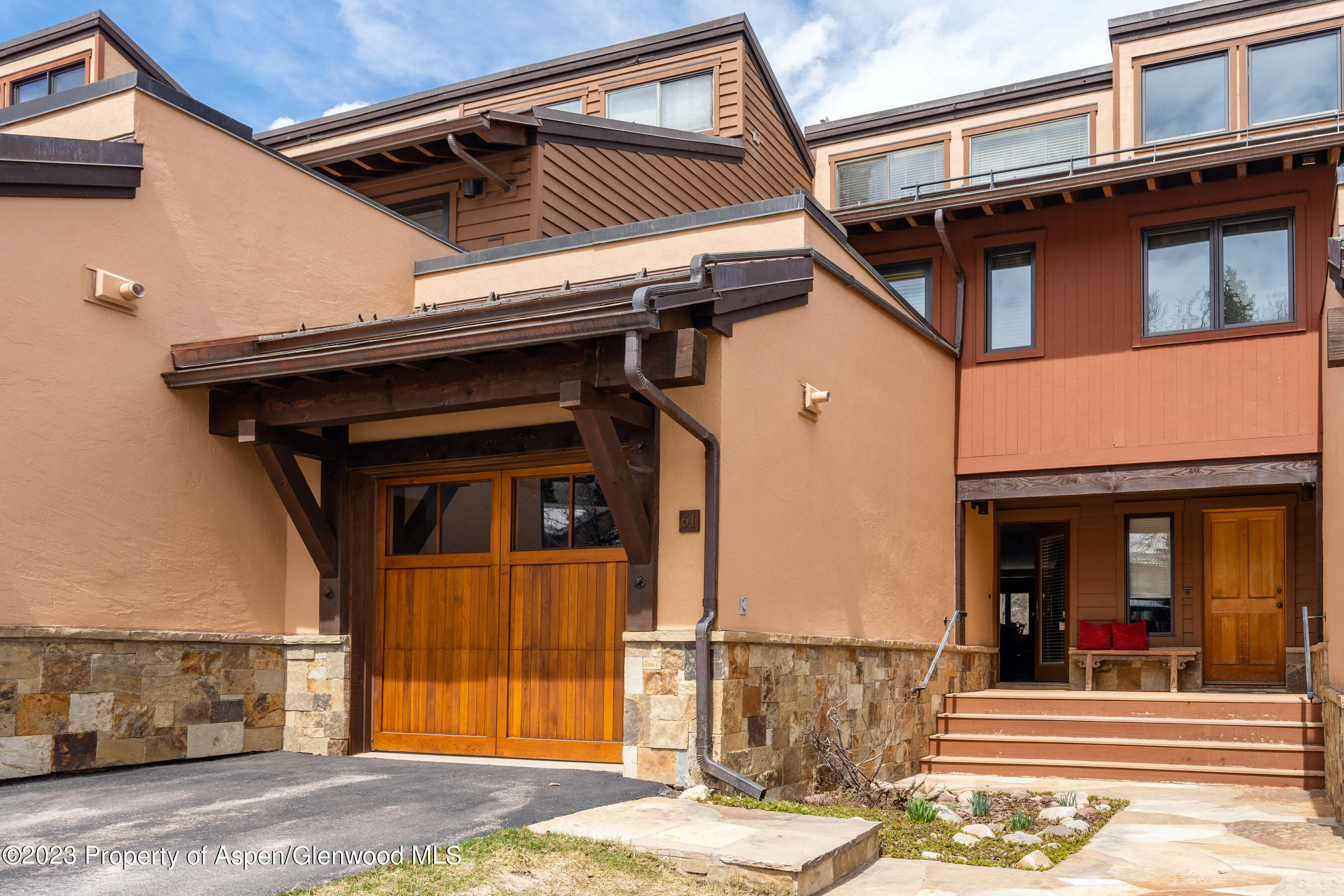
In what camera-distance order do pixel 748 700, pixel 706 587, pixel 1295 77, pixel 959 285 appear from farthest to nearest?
pixel 1295 77
pixel 959 285
pixel 748 700
pixel 706 587

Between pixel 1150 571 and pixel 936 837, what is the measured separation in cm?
714

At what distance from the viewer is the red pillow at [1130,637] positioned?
1208 centimetres

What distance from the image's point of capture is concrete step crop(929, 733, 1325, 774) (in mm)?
8789

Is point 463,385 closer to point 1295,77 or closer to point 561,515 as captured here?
point 561,515

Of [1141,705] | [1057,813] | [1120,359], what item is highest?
[1120,359]

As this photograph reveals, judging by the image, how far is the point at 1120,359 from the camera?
→ 35.9 ft

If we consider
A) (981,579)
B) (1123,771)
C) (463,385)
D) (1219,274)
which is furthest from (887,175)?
(463,385)

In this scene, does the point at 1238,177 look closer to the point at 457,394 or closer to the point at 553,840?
the point at 457,394

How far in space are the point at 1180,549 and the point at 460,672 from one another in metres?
8.41

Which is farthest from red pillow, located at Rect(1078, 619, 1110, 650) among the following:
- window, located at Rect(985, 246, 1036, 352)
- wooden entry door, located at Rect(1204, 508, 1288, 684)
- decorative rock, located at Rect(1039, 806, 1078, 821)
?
decorative rock, located at Rect(1039, 806, 1078, 821)

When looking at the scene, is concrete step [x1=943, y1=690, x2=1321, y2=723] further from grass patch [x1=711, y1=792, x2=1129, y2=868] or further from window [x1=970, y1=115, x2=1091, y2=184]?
window [x1=970, y1=115, x2=1091, y2=184]

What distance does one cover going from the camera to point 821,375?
8266mm

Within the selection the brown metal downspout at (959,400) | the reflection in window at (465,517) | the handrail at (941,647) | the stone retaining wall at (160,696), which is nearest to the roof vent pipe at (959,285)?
the brown metal downspout at (959,400)

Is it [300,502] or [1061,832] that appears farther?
[300,502]
